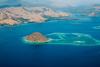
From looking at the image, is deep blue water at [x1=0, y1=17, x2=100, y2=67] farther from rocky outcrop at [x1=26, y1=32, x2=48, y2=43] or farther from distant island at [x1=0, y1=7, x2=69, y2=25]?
distant island at [x1=0, y1=7, x2=69, y2=25]

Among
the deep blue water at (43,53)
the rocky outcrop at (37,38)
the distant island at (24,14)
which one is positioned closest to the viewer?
the deep blue water at (43,53)

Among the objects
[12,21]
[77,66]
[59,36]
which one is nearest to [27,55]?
[77,66]

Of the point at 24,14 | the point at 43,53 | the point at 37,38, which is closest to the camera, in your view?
the point at 43,53

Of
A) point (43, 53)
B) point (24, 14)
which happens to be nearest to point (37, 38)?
point (43, 53)

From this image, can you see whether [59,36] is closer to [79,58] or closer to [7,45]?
[7,45]

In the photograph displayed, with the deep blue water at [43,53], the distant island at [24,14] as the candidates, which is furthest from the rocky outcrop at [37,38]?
the distant island at [24,14]

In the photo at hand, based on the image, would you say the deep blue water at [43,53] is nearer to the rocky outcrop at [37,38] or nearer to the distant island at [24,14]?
the rocky outcrop at [37,38]

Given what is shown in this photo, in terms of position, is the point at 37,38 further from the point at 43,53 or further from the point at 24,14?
the point at 24,14

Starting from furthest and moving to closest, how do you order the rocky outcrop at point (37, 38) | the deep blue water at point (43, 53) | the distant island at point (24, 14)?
the distant island at point (24, 14), the rocky outcrop at point (37, 38), the deep blue water at point (43, 53)

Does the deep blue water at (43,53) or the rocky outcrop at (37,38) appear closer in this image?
the deep blue water at (43,53)
